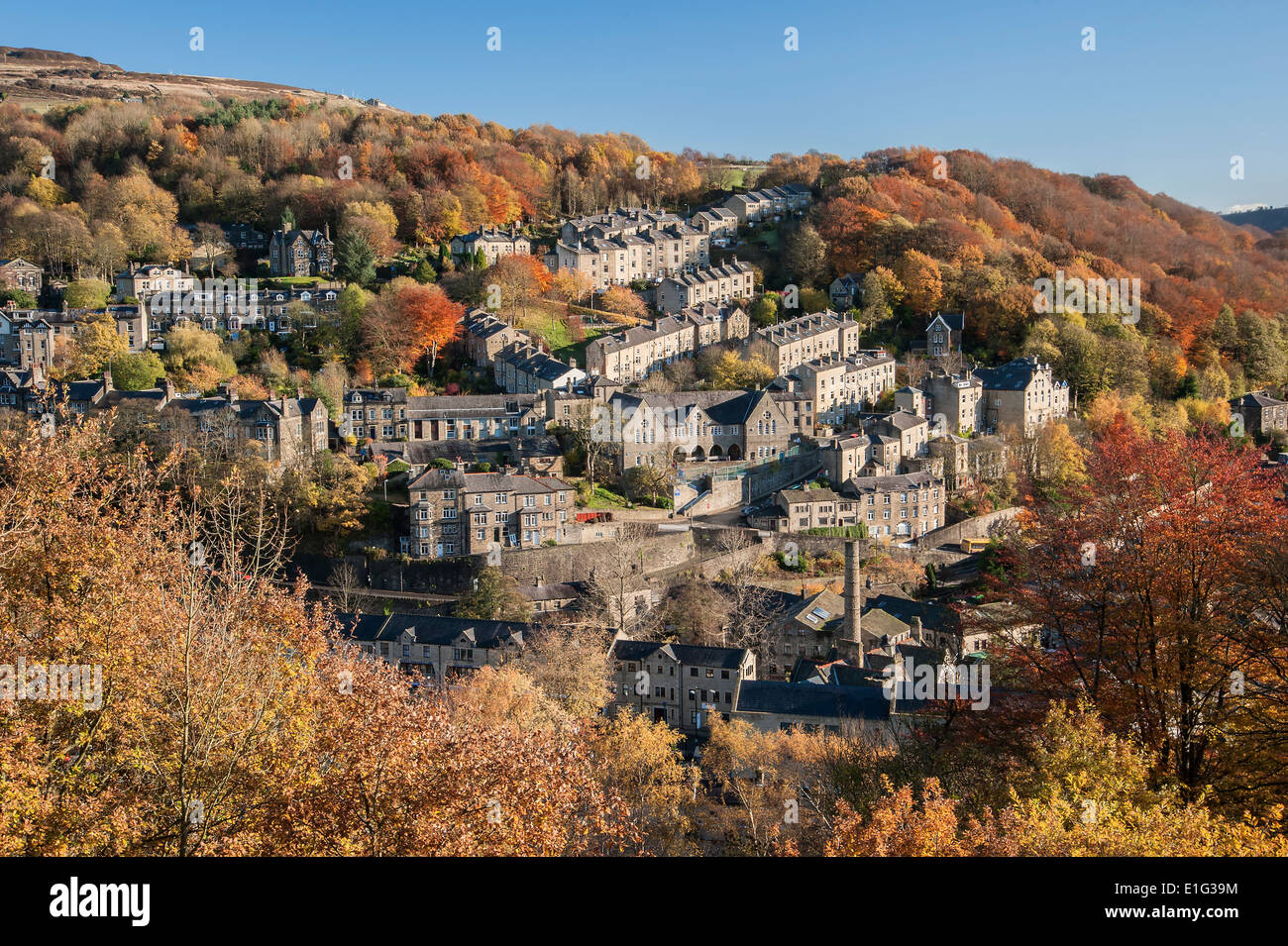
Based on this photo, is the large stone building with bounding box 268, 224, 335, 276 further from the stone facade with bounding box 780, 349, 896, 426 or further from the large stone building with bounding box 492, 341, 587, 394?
the stone facade with bounding box 780, 349, 896, 426

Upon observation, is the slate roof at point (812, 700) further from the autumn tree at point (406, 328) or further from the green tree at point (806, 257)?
the green tree at point (806, 257)

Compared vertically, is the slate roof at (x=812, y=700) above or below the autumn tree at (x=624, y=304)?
below

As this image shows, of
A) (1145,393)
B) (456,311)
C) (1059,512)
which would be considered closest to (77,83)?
(456,311)

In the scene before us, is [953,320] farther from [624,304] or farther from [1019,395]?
[624,304]

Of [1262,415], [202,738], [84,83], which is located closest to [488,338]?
[1262,415]

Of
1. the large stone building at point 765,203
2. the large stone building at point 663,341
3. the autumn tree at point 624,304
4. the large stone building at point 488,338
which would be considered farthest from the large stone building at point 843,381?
the large stone building at point 765,203

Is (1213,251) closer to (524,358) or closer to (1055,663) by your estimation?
(524,358)
